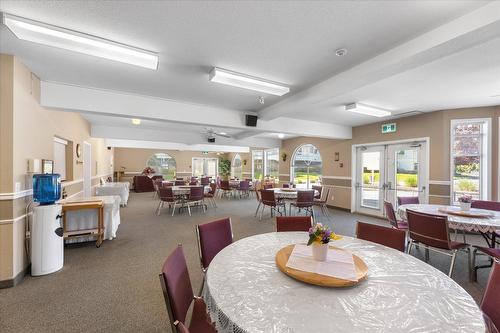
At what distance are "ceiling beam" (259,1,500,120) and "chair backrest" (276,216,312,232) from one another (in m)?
1.77

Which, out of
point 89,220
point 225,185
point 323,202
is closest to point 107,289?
point 89,220

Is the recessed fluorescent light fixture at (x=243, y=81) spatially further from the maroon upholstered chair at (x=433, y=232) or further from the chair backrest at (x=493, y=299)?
the chair backrest at (x=493, y=299)

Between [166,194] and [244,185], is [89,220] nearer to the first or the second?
[166,194]

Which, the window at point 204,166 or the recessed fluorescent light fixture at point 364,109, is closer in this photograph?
the recessed fluorescent light fixture at point 364,109

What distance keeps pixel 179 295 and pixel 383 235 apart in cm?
183

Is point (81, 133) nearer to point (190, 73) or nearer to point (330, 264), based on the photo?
point (190, 73)

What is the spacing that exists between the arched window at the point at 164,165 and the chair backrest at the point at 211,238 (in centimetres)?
1197

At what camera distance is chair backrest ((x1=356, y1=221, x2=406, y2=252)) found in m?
1.94

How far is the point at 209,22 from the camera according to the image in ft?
6.28

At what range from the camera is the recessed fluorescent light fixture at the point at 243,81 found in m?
2.75

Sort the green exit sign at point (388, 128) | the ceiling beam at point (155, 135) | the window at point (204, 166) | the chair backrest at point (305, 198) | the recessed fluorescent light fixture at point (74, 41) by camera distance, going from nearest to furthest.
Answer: the recessed fluorescent light fixture at point (74, 41) < the chair backrest at point (305, 198) < the green exit sign at point (388, 128) < the ceiling beam at point (155, 135) < the window at point (204, 166)

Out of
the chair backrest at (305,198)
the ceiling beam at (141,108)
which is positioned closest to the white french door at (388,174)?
the chair backrest at (305,198)

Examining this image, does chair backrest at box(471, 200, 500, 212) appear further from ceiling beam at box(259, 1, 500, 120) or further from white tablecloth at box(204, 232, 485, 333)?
white tablecloth at box(204, 232, 485, 333)

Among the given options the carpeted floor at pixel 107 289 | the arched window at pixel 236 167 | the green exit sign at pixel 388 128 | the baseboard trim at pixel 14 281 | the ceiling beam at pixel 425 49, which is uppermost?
the ceiling beam at pixel 425 49
